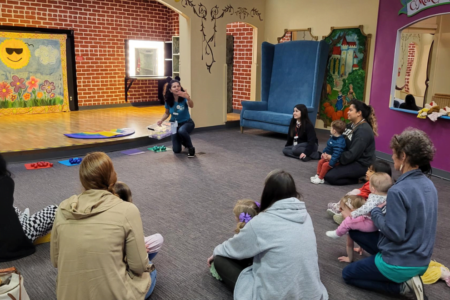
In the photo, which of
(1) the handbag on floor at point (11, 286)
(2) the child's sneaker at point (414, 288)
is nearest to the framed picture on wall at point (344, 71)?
(2) the child's sneaker at point (414, 288)

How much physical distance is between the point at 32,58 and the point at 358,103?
739 centimetres

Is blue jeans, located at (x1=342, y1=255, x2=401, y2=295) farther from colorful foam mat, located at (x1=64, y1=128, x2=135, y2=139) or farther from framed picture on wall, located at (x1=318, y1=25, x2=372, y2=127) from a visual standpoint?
framed picture on wall, located at (x1=318, y1=25, x2=372, y2=127)

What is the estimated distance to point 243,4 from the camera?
8.10 metres

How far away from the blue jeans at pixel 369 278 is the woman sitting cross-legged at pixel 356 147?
7.16ft

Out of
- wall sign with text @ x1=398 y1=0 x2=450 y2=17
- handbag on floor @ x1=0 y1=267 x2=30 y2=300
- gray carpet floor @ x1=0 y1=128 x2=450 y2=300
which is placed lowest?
gray carpet floor @ x1=0 y1=128 x2=450 y2=300

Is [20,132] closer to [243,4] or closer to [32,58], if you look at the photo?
[32,58]

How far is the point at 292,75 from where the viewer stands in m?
7.60

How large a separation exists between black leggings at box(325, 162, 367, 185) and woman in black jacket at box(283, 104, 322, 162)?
1090 millimetres

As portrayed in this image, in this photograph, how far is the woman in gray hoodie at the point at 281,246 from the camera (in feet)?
6.08

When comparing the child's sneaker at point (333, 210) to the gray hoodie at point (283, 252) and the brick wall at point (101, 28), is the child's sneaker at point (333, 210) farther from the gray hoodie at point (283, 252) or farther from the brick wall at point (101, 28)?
the brick wall at point (101, 28)

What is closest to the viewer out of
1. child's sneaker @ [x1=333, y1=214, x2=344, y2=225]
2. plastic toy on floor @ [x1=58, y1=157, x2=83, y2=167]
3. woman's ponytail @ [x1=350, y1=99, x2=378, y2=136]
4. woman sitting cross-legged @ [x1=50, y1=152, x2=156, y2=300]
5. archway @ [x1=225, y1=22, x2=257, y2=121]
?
woman sitting cross-legged @ [x1=50, y1=152, x2=156, y2=300]

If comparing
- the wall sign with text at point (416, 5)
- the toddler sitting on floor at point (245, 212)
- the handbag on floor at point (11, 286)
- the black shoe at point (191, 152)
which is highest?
the wall sign with text at point (416, 5)

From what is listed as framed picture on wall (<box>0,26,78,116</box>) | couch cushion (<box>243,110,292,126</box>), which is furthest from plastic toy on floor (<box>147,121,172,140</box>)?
framed picture on wall (<box>0,26,78,116</box>)

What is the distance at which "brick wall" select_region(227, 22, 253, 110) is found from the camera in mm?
9031
